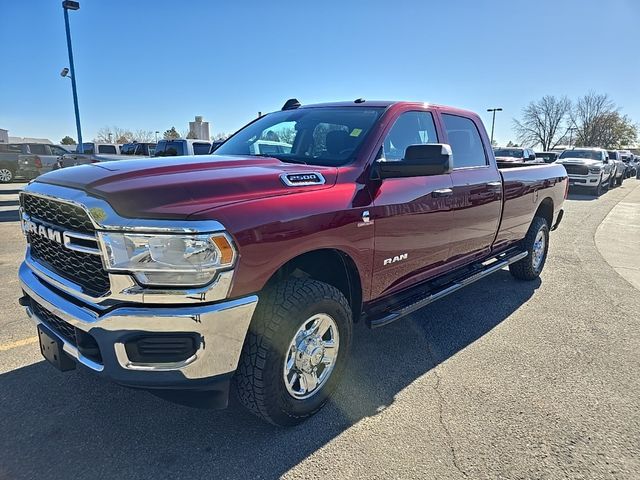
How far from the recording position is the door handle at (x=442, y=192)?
354 cm

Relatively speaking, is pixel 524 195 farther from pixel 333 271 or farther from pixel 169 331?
pixel 169 331

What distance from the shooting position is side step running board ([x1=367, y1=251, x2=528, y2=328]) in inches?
124

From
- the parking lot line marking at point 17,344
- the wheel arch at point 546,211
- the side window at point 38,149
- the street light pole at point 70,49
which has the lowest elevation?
the parking lot line marking at point 17,344

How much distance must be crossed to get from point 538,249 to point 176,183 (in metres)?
5.27

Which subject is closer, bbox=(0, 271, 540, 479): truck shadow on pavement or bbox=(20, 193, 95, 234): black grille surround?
bbox=(20, 193, 95, 234): black grille surround

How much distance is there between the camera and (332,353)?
2836 mm

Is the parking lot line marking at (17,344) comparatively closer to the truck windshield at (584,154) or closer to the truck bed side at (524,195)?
the truck bed side at (524,195)

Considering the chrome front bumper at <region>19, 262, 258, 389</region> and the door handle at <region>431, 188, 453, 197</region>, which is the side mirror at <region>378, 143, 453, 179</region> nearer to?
the door handle at <region>431, 188, 453, 197</region>

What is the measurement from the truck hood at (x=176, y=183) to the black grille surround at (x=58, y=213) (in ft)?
0.36

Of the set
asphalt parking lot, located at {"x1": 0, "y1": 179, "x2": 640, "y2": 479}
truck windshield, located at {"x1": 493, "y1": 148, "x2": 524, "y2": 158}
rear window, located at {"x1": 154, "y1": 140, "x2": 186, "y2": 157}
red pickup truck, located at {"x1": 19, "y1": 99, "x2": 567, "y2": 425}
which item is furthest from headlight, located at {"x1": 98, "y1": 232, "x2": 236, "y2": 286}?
truck windshield, located at {"x1": 493, "y1": 148, "x2": 524, "y2": 158}

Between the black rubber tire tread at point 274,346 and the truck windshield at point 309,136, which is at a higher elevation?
the truck windshield at point 309,136

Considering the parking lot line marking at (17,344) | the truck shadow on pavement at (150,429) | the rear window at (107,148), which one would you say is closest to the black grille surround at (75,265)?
the truck shadow on pavement at (150,429)

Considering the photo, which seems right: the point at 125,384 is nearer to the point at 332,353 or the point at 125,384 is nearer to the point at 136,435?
the point at 136,435

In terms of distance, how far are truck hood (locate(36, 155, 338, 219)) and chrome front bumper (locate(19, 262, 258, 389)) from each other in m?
0.45
